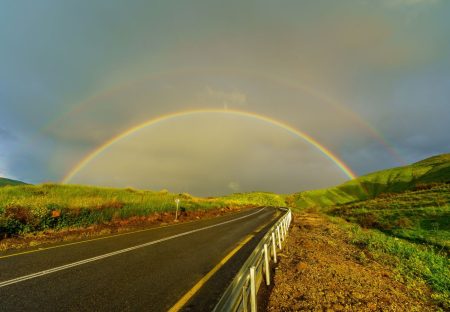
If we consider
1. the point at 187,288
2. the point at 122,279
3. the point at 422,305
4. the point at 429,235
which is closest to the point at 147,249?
the point at 122,279

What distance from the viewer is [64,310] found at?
4.76 meters

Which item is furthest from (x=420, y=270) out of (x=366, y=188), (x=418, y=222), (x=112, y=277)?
(x=366, y=188)

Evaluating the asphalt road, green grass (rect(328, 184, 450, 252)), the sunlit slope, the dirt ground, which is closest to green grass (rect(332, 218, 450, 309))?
the dirt ground

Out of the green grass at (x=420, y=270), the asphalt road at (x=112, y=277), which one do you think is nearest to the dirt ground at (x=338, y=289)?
the green grass at (x=420, y=270)

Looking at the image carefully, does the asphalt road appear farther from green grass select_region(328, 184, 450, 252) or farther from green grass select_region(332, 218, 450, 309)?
green grass select_region(328, 184, 450, 252)

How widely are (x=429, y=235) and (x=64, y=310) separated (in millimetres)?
25797

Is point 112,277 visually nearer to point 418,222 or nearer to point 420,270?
point 420,270

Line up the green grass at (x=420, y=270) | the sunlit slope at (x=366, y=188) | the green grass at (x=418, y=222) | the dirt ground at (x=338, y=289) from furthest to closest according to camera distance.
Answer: the sunlit slope at (x=366, y=188) → the green grass at (x=418, y=222) → the green grass at (x=420, y=270) → the dirt ground at (x=338, y=289)

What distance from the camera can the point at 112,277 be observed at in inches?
261

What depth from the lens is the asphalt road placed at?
511cm

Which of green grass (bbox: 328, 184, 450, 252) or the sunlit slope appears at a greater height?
the sunlit slope

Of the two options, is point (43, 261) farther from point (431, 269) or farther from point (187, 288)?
point (431, 269)

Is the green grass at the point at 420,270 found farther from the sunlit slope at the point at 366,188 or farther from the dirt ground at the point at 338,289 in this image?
the sunlit slope at the point at 366,188

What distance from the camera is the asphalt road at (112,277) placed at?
16.8 feet
